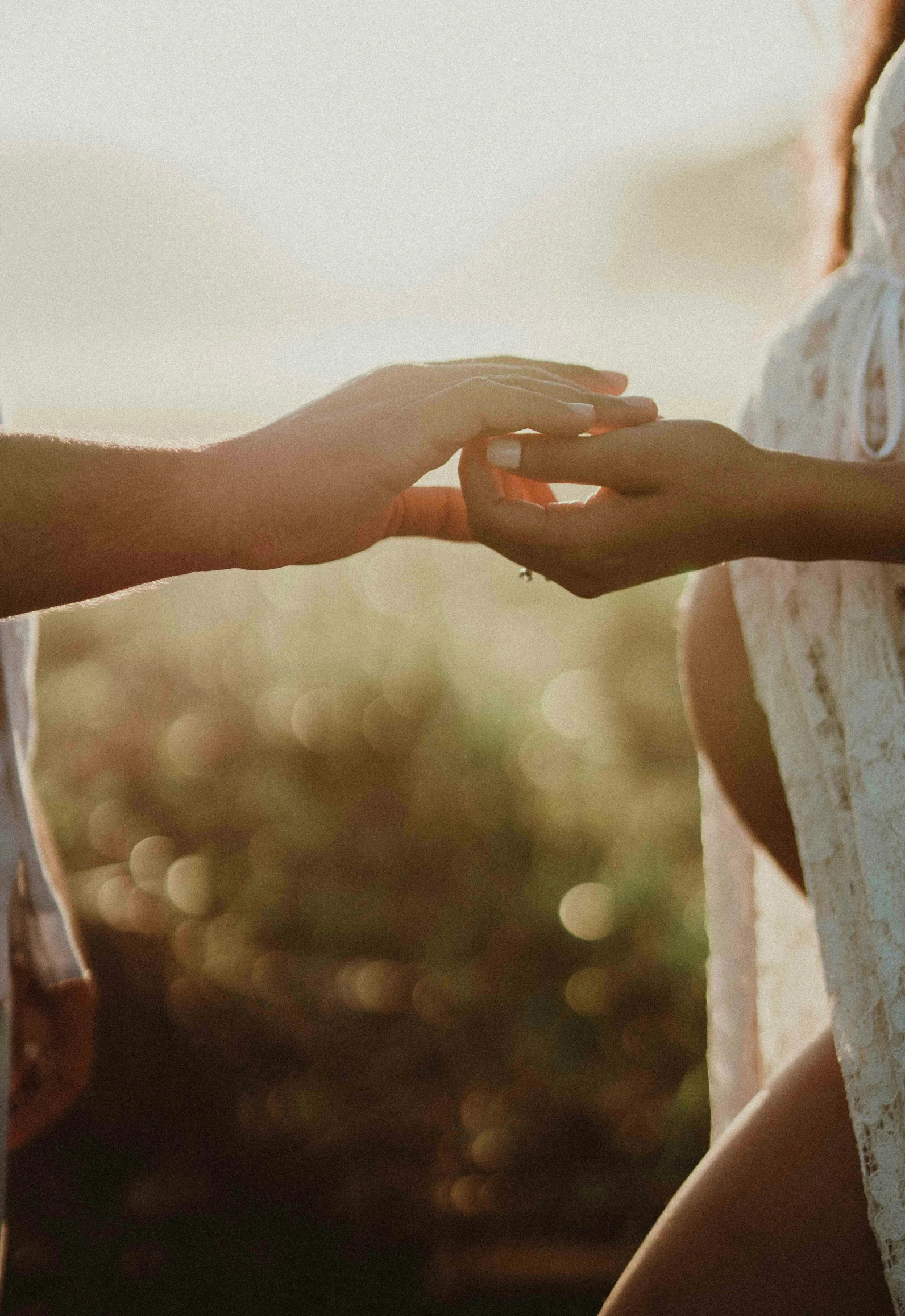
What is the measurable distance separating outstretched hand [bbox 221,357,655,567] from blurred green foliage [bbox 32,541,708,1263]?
6.87 ft

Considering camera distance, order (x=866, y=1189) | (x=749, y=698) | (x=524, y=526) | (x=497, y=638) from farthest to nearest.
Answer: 1. (x=497, y=638)
2. (x=749, y=698)
3. (x=524, y=526)
4. (x=866, y=1189)

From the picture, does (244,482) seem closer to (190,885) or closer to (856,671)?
(856,671)

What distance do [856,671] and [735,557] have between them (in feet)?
0.60

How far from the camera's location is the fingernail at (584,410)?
46.7 inches

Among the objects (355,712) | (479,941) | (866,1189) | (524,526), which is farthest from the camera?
(355,712)

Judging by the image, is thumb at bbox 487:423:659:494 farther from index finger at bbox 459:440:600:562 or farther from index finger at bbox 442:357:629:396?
index finger at bbox 442:357:629:396

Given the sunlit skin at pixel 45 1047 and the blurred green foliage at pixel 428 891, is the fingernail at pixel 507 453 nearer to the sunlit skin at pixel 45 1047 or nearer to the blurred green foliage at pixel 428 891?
the sunlit skin at pixel 45 1047

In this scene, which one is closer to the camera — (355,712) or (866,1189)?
(866,1189)

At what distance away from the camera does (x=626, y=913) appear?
3.04 metres

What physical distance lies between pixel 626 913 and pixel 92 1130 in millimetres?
1621

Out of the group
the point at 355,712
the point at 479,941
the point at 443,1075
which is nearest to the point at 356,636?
the point at 355,712

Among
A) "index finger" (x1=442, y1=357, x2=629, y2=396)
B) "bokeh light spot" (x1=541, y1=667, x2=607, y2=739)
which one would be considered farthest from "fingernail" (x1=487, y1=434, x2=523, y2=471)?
"bokeh light spot" (x1=541, y1=667, x2=607, y2=739)

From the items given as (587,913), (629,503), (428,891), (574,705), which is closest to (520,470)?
(629,503)

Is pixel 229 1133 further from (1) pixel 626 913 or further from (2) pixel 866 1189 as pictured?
(2) pixel 866 1189
